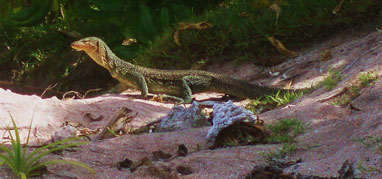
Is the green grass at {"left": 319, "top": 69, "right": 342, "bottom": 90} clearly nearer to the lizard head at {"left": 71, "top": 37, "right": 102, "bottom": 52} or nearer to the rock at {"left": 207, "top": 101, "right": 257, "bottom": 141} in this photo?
the rock at {"left": 207, "top": 101, "right": 257, "bottom": 141}

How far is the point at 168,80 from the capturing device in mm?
6781

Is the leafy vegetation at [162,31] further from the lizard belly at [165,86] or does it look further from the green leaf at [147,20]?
the lizard belly at [165,86]

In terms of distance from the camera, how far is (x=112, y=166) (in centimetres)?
319

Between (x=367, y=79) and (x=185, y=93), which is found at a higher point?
(x=185, y=93)

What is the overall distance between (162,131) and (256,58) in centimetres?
299

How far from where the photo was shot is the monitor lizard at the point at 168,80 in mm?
6453

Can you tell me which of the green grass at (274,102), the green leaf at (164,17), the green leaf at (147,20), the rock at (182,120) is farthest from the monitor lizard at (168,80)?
the rock at (182,120)

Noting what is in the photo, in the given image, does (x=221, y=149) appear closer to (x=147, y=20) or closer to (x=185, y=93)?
(x=185, y=93)

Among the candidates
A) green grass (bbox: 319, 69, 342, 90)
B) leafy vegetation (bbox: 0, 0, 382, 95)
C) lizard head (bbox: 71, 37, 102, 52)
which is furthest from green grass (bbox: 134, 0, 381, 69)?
green grass (bbox: 319, 69, 342, 90)

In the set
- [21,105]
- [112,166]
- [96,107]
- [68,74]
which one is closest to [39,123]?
[21,105]

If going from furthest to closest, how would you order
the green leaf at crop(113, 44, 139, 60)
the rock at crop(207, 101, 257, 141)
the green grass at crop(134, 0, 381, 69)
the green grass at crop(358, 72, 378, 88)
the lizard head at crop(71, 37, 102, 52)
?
the green leaf at crop(113, 44, 139, 60), the green grass at crop(134, 0, 381, 69), the lizard head at crop(71, 37, 102, 52), the green grass at crop(358, 72, 378, 88), the rock at crop(207, 101, 257, 141)

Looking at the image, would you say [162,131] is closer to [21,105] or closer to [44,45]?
[21,105]

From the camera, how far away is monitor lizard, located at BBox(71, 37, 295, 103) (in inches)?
254

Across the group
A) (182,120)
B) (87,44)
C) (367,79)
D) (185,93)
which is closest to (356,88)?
(367,79)
